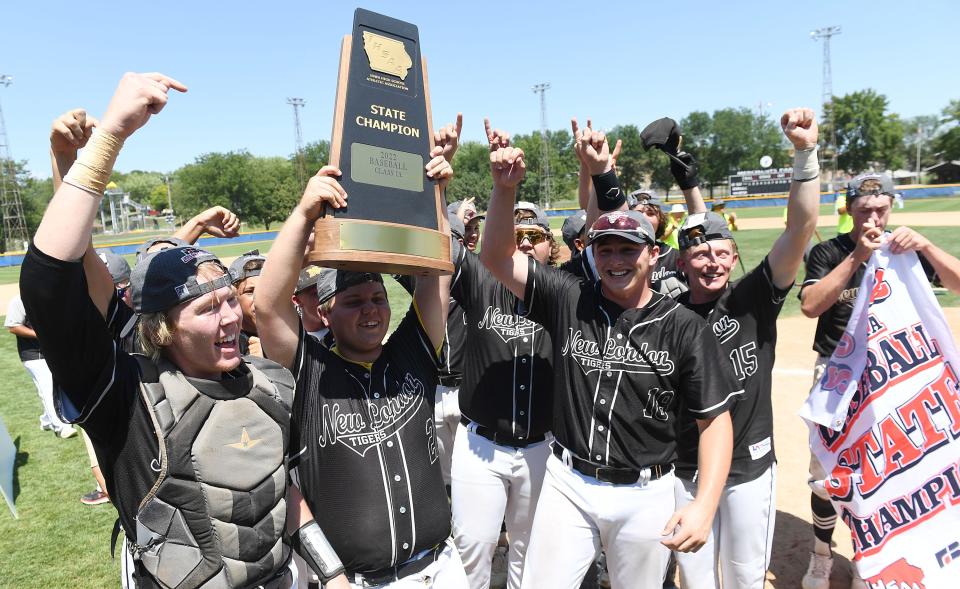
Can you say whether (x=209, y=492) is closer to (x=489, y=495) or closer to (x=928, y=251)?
(x=489, y=495)

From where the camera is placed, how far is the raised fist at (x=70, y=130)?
189cm

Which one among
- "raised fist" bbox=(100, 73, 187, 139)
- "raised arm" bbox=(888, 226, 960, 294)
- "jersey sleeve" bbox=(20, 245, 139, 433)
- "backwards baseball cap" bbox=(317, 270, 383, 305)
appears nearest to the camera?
"jersey sleeve" bbox=(20, 245, 139, 433)

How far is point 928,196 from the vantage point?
4775 centimetres

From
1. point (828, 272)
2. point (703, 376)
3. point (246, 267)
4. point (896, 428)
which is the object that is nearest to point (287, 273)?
point (703, 376)

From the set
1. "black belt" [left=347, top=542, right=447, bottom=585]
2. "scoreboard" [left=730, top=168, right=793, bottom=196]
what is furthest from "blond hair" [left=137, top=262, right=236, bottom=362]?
"scoreboard" [left=730, top=168, right=793, bottom=196]

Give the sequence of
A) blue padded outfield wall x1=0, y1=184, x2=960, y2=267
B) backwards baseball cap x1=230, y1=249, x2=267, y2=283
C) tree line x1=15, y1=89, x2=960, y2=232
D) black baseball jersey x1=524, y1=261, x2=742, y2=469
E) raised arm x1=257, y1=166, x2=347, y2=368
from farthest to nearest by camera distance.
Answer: tree line x1=15, y1=89, x2=960, y2=232
blue padded outfield wall x1=0, y1=184, x2=960, y2=267
backwards baseball cap x1=230, y1=249, x2=267, y2=283
black baseball jersey x1=524, y1=261, x2=742, y2=469
raised arm x1=257, y1=166, x2=347, y2=368

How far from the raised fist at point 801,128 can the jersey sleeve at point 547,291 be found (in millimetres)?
1325

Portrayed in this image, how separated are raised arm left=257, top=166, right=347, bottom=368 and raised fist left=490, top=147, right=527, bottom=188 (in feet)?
3.16

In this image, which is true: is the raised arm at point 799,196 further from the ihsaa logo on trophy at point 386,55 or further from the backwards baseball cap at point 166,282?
the backwards baseball cap at point 166,282

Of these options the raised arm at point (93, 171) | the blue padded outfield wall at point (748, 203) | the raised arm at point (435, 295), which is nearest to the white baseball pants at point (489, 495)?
the raised arm at point (435, 295)

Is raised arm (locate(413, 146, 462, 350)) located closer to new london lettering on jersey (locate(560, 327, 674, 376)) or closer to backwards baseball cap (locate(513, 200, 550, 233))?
new london lettering on jersey (locate(560, 327, 674, 376))

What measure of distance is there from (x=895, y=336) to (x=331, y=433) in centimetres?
320

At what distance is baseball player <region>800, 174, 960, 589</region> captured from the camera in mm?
3510

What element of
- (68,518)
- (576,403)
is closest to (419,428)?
(576,403)
